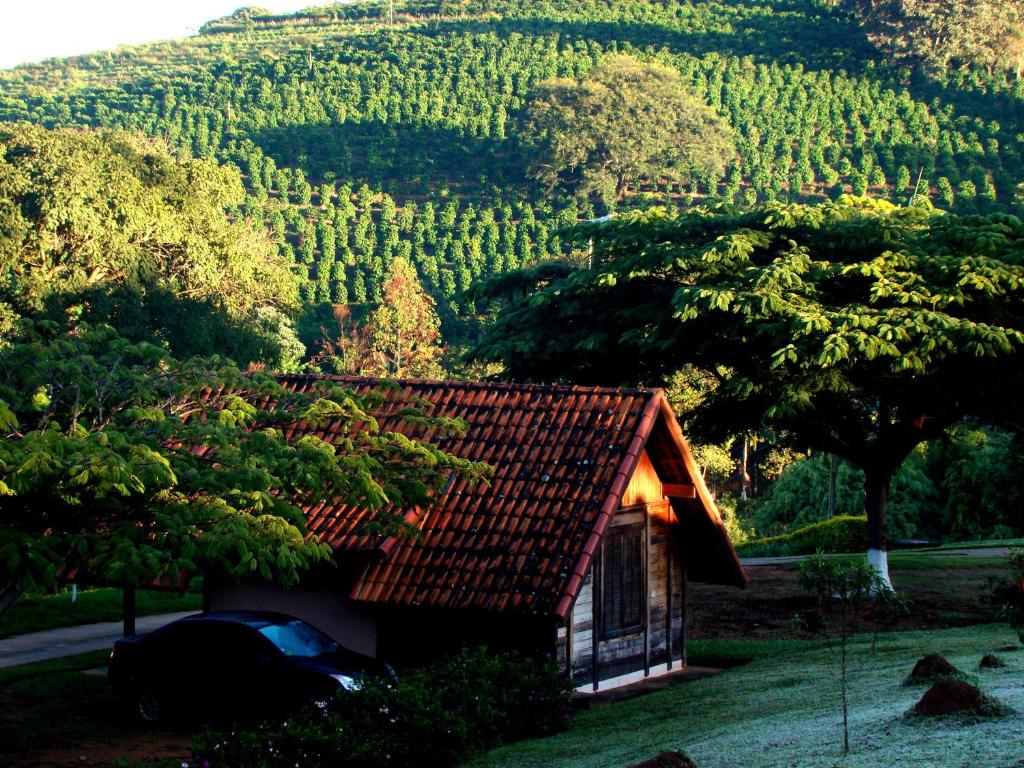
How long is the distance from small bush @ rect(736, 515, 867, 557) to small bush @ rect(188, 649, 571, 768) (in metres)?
19.3

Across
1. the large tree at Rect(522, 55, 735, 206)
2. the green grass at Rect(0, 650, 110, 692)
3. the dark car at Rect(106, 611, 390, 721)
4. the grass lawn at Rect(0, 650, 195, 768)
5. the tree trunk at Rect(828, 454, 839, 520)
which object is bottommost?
the tree trunk at Rect(828, 454, 839, 520)

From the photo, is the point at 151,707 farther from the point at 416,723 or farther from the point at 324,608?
the point at 416,723

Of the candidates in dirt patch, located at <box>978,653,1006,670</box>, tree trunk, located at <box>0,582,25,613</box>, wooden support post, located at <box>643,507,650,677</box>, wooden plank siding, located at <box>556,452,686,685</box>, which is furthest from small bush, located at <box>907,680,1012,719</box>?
tree trunk, located at <box>0,582,25,613</box>

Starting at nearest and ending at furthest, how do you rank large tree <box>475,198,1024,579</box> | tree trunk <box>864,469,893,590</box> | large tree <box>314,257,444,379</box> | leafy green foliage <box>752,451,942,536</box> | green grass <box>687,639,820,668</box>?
green grass <box>687,639,820,668</box> → large tree <box>475,198,1024,579</box> → tree trunk <box>864,469,893,590</box> → leafy green foliage <box>752,451,942,536</box> → large tree <box>314,257,444,379</box>

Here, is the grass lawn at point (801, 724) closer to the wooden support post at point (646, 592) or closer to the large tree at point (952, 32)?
the wooden support post at point (646, 592)

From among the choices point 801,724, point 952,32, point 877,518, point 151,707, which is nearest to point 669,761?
point 801,724

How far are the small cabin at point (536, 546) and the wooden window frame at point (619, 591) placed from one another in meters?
0.02

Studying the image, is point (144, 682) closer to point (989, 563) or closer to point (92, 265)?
point (989, 563)

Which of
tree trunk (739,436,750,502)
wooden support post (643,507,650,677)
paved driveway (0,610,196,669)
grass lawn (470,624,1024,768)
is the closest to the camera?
grass lawn (470,624,1024,768)

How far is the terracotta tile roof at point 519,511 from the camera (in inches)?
585

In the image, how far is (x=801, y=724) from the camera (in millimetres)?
10758

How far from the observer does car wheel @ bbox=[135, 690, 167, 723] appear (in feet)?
50.3

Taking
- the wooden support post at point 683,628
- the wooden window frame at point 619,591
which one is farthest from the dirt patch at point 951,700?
the wooden support post at point 683,628

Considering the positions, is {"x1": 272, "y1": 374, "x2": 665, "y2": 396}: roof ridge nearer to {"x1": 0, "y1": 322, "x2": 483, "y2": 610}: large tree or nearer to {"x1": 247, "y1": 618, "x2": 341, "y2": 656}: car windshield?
{"x1": 0, "y1": 322, "x2": 483, "y2": 610}: large tree
